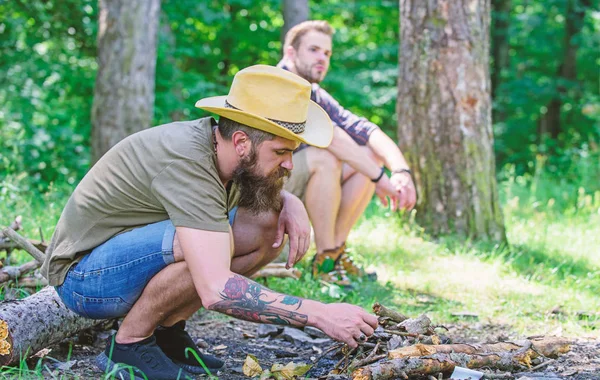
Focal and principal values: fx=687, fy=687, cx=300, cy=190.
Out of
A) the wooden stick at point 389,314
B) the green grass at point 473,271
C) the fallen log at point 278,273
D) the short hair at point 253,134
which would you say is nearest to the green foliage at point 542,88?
the green grass at point 473,271

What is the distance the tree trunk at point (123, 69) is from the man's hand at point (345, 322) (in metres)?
A: 4.92

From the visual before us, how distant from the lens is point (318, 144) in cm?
299

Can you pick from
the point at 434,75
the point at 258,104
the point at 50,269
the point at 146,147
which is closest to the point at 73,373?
the point at 50,269

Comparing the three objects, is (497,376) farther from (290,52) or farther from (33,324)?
(290,52)

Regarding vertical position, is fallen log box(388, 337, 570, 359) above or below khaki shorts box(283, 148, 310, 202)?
below

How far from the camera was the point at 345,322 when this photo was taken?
2.66 m

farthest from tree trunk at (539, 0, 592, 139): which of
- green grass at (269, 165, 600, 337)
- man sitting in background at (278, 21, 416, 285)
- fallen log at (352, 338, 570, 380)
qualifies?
fallen log at (352, 338, 570, 380)

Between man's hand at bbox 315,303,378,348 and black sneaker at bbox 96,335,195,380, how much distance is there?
0.75 m

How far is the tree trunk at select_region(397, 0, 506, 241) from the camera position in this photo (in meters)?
6.11

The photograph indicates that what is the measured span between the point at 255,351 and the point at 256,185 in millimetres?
1170

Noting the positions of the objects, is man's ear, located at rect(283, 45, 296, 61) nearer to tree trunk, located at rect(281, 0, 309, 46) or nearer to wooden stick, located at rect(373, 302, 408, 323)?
wooden stick, located at rect(373, 302, 408, 323)

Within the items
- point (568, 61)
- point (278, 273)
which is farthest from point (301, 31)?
point (568, 61)

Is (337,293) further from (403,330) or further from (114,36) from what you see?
(114,36)

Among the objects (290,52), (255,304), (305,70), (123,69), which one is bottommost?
(255,304)
